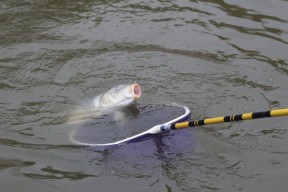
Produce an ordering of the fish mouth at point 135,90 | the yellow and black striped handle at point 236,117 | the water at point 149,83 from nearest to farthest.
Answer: the yellow and black striped handle at point 236,117 < the water at point 149,83 < the fish mouth at point 135,90

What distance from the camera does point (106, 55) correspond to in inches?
235

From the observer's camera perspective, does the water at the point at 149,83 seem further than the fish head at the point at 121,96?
No

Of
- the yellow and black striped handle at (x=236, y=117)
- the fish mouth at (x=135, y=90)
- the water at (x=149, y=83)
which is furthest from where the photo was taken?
the fish mouth at (x=135, y=90)

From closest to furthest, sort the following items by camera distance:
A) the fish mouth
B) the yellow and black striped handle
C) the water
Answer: the yellow and black striped handle < the water < the fish mouth

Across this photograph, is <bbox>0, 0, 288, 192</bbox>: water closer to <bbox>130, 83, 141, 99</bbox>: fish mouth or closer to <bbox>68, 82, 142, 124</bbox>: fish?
<bbox>68, 82, 142, 124</bbox>: fish

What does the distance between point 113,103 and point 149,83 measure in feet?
2.36

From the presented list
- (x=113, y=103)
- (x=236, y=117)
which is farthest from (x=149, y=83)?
(x=236, y=117)

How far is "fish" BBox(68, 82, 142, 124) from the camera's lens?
467cm

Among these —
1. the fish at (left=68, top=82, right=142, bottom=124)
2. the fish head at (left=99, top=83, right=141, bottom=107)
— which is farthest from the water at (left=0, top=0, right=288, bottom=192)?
the fish head at (left=99, top=83, right=141, bottom=107)

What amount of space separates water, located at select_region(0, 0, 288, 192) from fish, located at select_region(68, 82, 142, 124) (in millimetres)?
157

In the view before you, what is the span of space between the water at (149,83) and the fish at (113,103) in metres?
0.16

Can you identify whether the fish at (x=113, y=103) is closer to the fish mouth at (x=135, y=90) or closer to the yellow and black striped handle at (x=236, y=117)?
the fish mouth at (x=135, y=90)

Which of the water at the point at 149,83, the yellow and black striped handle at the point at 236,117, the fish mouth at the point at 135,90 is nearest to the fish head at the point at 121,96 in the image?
the fish mouth at the point at 135,90

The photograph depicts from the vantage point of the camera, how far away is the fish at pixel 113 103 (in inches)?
184
